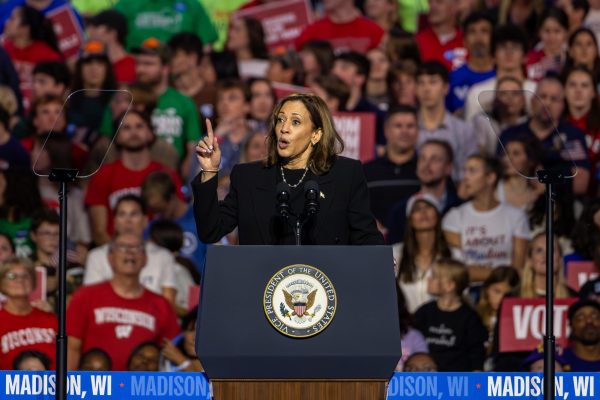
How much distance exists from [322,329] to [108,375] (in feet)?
5.41

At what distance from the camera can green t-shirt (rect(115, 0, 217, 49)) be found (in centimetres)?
1101

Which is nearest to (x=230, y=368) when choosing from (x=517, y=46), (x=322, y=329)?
(x=322, y=329)

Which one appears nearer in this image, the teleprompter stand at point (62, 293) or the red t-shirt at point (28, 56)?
the teleprompter stand at point (62, 293)

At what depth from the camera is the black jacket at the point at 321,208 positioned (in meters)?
4.71

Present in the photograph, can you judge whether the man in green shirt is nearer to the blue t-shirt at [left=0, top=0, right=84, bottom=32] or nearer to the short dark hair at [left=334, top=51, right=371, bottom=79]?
the short dark hair at [left=334, top=51, right=371, bottom=79]

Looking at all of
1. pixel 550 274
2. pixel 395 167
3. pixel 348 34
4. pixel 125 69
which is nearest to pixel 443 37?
pixel 348 34

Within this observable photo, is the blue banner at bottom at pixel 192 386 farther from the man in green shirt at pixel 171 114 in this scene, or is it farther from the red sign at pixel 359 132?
the man in green shirt at pixel 171 114

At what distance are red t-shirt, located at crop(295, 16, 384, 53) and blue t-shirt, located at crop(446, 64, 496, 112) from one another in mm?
1061

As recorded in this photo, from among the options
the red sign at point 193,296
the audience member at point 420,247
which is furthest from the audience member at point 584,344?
the red sign at point 193,296

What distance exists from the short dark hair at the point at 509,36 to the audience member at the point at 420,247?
189cm

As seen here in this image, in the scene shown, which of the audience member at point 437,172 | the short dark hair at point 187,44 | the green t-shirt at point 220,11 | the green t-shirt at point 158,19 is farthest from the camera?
the green t-shirt at point 220,11

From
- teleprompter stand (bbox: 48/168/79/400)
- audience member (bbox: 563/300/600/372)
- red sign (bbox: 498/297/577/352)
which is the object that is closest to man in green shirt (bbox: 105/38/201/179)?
red sign (bbox: 498/297/577/352)

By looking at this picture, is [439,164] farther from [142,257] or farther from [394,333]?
[394,333]

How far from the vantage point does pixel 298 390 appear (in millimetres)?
4152
